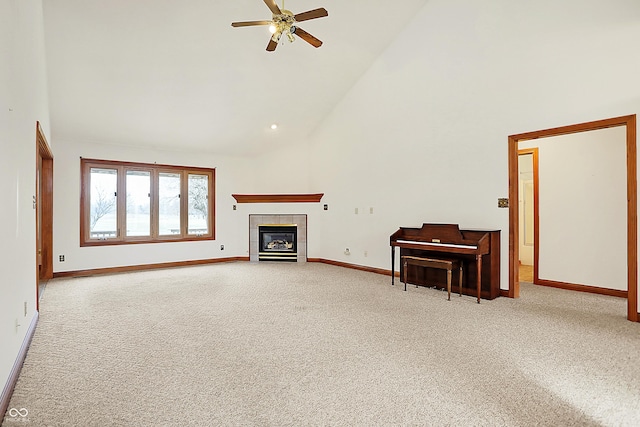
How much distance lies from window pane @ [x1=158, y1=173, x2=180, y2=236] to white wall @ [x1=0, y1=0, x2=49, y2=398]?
3.71m

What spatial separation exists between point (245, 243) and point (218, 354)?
5338 mm

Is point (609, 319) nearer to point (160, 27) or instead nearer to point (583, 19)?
point (583, 19)

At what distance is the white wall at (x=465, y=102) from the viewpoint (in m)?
3.78

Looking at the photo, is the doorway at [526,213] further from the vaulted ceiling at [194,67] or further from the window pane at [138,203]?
the window pane at [138,203]

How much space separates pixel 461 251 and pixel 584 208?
2.14 m

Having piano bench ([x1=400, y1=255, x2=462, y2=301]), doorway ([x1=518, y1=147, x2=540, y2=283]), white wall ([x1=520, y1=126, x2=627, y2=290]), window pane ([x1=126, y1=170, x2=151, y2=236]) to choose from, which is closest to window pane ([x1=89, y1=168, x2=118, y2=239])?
window pane ([x1=126, y1=170, x2=151, y2=236])

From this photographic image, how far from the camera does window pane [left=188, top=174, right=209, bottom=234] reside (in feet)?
24.5

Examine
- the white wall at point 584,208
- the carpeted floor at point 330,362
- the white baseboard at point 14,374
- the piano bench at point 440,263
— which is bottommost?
the carpeted floor at point 330,362

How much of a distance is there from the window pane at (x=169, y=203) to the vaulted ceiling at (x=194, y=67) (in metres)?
0.71

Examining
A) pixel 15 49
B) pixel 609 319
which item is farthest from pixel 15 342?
pixel 609 319

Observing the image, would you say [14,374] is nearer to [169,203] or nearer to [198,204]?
[169,203]

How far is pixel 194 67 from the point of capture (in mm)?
5004

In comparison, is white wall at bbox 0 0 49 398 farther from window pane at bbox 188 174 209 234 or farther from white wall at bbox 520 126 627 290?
white wall at bbox 520 126 627 290

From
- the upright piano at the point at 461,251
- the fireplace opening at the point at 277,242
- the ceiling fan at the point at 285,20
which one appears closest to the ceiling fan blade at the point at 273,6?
the ceiling fan at the point at 285,20
